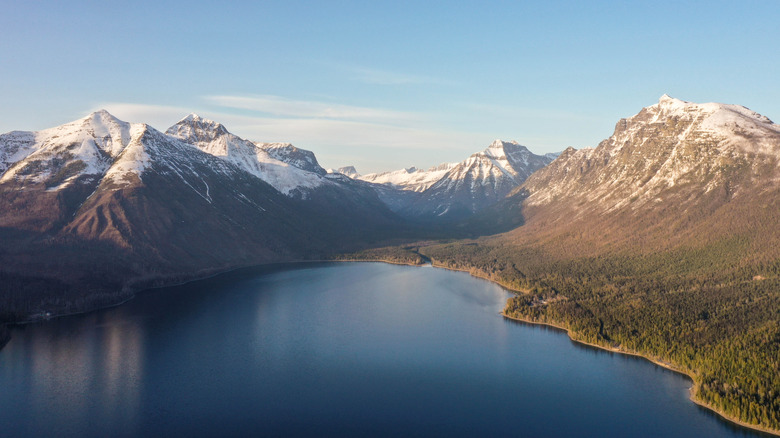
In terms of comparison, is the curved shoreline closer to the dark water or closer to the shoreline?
the shoreline

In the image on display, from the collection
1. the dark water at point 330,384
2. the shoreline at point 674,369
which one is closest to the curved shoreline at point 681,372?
the shoreline at point 674,369

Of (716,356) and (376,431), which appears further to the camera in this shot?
(716,356)

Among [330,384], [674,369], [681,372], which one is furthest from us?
[674,369]

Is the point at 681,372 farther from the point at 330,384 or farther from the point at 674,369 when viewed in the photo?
the point at 330,384

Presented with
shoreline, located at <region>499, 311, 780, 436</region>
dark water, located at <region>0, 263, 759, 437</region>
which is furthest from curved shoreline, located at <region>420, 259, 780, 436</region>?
dark water, located at <region>0, 263, 759, 437</region>

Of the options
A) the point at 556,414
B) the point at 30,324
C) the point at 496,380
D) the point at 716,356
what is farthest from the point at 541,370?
the point at 30,324

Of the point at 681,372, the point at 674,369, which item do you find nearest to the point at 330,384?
the point at 674,369

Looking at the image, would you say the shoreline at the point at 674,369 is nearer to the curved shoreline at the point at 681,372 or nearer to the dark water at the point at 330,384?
the curved shoreline at the point at 681,372

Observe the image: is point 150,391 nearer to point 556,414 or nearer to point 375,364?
point 375,364
